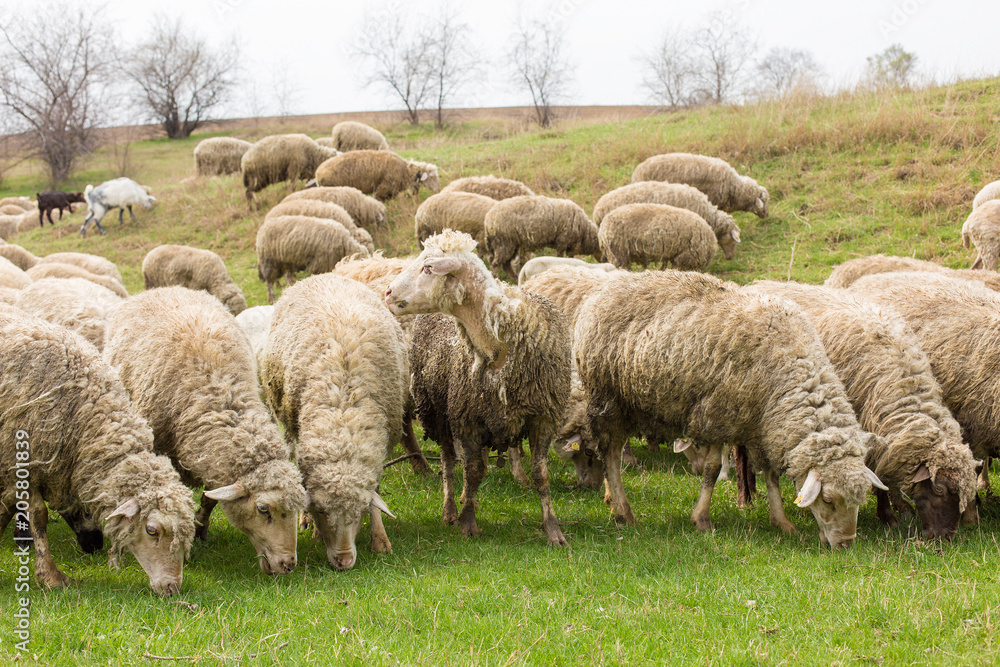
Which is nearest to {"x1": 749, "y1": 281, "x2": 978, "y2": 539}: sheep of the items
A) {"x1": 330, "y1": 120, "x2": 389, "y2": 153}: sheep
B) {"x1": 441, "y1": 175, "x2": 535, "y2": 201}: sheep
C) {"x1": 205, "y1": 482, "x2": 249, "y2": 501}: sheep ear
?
{"x1": 205, "y1": 482, "x2": 249, "y2": 501}: sheep ear

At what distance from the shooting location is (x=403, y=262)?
9055 mm

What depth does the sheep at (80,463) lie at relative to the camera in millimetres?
4848

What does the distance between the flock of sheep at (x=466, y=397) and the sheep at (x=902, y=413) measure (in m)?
0.02

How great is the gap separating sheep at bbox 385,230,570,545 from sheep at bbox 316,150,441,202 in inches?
550

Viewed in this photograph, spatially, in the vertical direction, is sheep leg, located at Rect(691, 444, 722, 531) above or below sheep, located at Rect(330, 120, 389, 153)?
below

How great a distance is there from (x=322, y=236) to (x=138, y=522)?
10.3 meters

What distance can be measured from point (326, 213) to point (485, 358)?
11.2 meters

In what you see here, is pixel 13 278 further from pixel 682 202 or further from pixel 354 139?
pixel 354 139

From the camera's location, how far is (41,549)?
496 centimetres

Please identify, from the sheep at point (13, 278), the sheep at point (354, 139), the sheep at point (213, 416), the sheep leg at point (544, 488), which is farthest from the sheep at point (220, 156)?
the sheep leg at point (544, 488)

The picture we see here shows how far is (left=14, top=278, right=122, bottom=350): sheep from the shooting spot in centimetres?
728

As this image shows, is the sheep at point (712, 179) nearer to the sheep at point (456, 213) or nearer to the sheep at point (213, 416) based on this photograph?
the sheep at point (456, 213)

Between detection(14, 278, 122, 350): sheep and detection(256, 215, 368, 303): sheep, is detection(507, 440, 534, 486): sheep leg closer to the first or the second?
detection(14, 278, 122, 350): sheep

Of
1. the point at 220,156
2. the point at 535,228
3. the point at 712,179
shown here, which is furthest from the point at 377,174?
the point at 220,156
